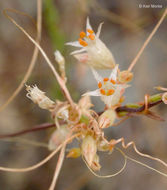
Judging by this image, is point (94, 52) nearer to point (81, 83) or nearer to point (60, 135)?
point (60, 135)

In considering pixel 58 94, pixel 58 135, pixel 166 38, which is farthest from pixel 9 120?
pixel 166 38

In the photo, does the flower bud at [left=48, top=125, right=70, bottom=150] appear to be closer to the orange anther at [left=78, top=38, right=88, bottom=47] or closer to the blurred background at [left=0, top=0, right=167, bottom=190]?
the orange anther at [left=78, top=38, right=88, bottom=47]

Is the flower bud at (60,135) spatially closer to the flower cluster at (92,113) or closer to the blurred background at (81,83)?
the flower cluster at (92,113)

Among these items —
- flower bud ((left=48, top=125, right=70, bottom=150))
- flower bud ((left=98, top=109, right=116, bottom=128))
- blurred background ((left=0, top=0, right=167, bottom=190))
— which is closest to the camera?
flower bud ((left=98, top=109, right=116, bottom=128))

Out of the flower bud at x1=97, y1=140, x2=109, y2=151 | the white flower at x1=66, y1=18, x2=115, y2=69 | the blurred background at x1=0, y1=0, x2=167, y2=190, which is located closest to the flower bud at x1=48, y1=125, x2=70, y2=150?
the flower bud at x1=97, y1=140, x2=109, y2=151

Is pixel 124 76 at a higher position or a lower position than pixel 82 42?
lower

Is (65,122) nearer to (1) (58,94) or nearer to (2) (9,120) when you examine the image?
(1) (58,94)

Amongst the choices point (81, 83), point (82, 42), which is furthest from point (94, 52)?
point (81, 83)
